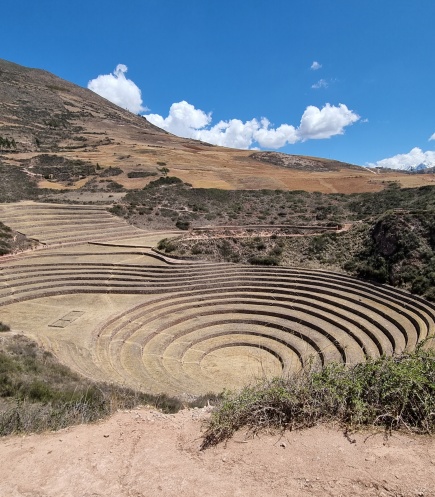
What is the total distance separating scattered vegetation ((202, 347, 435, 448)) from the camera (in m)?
5.21

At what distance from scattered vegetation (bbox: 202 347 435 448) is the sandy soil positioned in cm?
23

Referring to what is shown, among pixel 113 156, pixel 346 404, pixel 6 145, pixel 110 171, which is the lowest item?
pixel 346 404

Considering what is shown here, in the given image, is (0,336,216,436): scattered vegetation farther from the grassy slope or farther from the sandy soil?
the grassy slope

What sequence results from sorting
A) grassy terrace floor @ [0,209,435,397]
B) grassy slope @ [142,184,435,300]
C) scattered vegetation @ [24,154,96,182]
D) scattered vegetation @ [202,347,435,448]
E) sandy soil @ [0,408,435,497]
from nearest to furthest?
sandy soil @ [0,408,435,497], scattered vegetation @ [202,347,435,448], grassy terrace floor @ [0,209,435,397], grassy slope @ [142,184,435,300], scattered vegetation @ [24,154,96,182]

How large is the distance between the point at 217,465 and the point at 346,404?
220cm

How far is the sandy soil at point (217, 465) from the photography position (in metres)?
4.35

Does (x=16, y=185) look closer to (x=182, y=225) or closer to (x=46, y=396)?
(x=182, y=225)

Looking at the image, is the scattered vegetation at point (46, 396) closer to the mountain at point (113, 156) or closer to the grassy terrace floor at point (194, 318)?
the grassy terrace floor at point (194, 318)

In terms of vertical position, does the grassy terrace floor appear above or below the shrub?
below

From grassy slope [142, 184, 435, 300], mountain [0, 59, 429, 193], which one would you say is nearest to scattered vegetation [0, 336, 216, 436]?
grassy slope [142, 184, 435, 300]

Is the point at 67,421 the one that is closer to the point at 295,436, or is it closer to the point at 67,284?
the point at 295,436

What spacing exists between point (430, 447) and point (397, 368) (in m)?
1.24

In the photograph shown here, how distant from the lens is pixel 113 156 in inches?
2522

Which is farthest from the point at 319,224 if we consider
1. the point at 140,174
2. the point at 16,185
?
the point at 16,185
